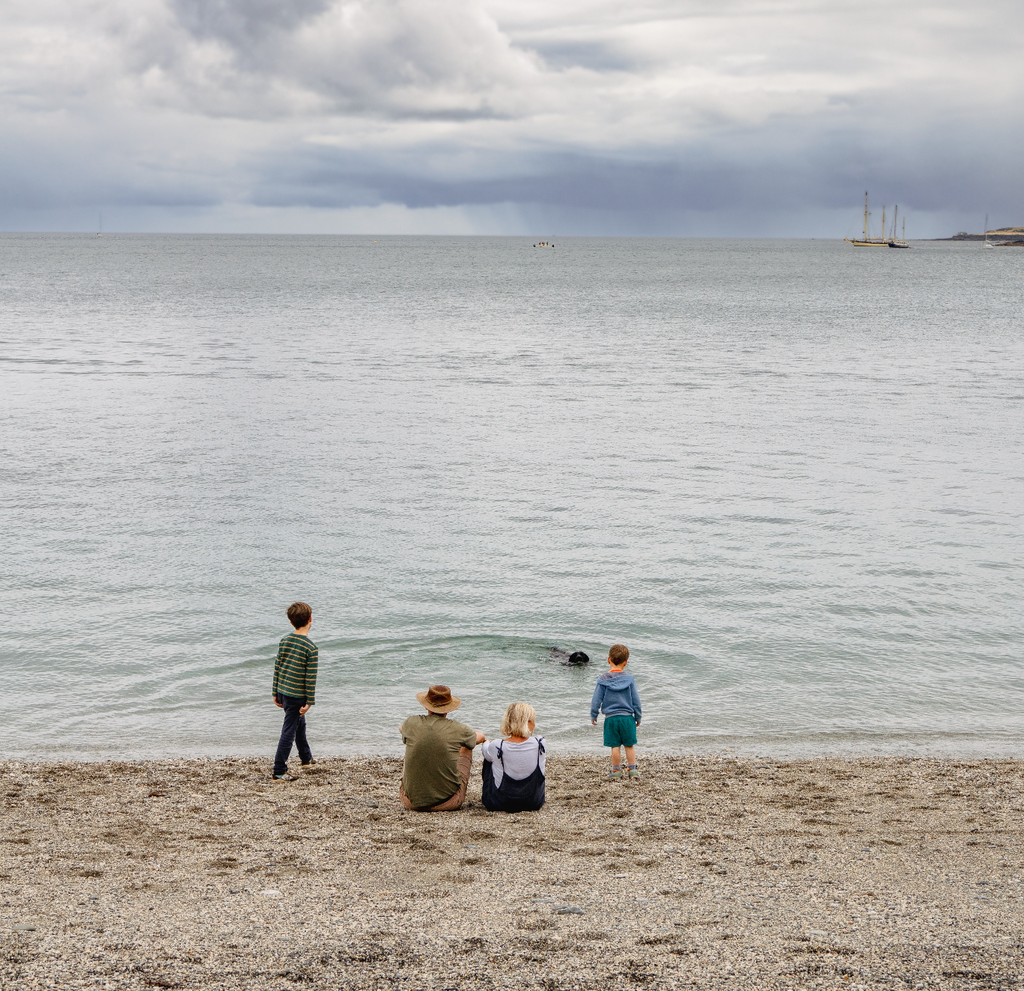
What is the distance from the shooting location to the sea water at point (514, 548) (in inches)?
583

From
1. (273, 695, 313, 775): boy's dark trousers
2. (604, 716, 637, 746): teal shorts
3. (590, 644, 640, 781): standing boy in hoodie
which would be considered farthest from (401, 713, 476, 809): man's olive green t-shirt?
(604, 716, 637, 746): teal shorts

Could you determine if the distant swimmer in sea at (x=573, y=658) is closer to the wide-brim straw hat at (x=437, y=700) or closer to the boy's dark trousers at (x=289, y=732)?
the boy's dark trousers at (x=289, y=732)

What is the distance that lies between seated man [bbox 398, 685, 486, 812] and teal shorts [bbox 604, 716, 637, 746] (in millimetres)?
1775

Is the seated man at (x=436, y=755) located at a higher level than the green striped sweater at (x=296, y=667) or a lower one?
lower

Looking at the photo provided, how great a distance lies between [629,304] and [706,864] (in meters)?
97.3

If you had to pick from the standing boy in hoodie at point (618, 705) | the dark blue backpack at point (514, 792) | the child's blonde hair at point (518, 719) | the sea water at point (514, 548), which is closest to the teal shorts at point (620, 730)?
the standing boy in hoodie at point (618, 705)

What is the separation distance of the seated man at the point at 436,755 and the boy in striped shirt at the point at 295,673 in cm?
127

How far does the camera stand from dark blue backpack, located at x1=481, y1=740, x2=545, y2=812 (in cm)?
1009

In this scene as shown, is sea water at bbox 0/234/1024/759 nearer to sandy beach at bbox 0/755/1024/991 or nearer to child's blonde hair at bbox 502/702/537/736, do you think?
sandy beach at bbox 0/755/1024/991

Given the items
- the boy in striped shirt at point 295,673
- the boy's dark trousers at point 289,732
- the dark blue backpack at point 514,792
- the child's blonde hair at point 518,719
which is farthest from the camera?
the boy's dark trousers at point 289,732

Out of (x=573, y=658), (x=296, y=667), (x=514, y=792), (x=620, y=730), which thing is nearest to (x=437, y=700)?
(x=514, y=792)

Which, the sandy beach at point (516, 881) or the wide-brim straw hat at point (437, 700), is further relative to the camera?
the wide-brim straw hat at point (437, 700)

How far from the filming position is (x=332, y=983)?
6305 millimetres

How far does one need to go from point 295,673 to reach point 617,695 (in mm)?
3436
